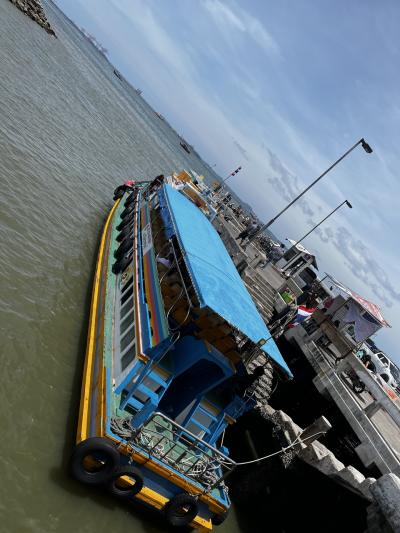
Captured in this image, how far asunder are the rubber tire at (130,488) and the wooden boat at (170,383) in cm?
2

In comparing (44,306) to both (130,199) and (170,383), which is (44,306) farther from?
(130,199)

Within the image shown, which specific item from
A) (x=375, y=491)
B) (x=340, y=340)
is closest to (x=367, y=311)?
(x=340, y=340)

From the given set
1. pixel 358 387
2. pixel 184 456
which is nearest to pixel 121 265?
pixel 184 456

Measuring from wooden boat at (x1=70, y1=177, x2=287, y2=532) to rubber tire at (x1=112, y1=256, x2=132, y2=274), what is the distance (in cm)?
132

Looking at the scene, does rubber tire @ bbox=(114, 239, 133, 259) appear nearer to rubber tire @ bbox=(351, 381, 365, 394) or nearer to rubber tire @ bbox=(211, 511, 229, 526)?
rubber tire @ bbox=(211, 511, 229, 526)

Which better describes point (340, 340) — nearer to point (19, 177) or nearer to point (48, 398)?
point (48, 398)

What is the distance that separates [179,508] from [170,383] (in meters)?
2.58

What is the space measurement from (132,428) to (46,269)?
7017mm

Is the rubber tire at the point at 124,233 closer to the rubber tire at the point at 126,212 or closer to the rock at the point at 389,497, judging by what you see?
the rubber tire at the point at 126,212

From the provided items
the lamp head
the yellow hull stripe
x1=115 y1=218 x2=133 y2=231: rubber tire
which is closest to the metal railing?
the yellow hull stripe

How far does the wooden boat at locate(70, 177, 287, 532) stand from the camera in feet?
26.1

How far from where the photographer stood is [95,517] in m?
7.79

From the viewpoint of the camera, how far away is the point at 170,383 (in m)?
9.59

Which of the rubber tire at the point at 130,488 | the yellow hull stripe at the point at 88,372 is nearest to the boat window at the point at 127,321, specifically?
the yellow hull stripe at the point at 88,372
